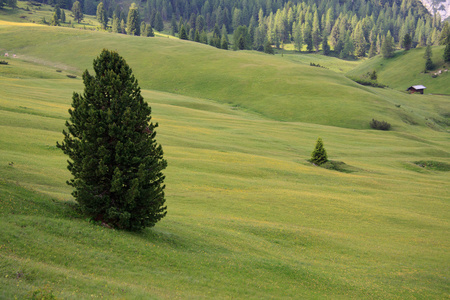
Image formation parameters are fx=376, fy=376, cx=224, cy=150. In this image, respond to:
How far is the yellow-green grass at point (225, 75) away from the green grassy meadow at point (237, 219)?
18.9m

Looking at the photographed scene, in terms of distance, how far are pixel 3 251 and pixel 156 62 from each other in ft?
409

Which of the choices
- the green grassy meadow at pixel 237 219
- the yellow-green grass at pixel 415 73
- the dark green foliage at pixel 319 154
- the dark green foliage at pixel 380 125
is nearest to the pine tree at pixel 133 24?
the yellow-green grass at pixel 415 73

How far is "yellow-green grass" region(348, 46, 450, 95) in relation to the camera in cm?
16638

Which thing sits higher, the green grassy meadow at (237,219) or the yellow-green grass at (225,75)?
the yellow-green grass at (225,75)

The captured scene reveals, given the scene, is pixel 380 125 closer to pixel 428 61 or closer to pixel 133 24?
pixel 428 61

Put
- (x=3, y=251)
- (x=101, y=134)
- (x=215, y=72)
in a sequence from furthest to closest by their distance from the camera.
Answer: (x=215, y=72) → (x=101, y=134) → (x=3, y=251)

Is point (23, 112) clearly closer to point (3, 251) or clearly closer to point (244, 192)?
point (244, 192)

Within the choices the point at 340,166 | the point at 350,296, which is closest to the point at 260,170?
the point at 340,166

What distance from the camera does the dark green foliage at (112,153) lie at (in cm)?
1952

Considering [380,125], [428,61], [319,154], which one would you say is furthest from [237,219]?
[428,61]

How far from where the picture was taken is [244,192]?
35.9m

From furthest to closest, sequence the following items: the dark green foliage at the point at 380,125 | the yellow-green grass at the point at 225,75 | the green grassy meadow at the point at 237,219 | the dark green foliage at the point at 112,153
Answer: the yellow-green grass at the point at 225,75 < the dark green foliage at the point at 380,125 < the dark green foliage at the point at 112,153 < the green grassy meadow at the point at 237,219

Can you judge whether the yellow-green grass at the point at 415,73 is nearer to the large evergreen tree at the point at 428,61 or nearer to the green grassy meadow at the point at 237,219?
the large evergreen tree at the point at 428,61

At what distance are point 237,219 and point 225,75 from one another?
97.7 meters
